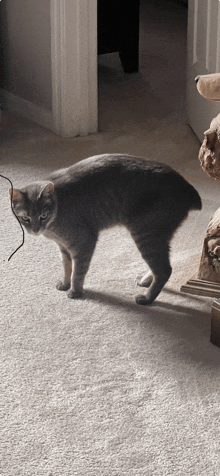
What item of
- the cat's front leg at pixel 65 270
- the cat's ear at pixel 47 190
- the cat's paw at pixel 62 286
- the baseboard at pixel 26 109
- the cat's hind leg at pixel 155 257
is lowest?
the baseboard at pixel 26 109

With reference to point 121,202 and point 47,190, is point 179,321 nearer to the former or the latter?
point 121,202

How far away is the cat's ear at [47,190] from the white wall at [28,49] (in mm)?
1595

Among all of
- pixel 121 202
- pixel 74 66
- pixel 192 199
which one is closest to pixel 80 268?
pixel 121 202

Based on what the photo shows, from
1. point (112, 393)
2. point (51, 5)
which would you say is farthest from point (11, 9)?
point (112, 393)

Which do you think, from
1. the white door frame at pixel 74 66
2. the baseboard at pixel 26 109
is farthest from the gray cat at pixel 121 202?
the baseboard at pixel 26 109

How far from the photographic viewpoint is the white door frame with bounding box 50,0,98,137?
270 cm

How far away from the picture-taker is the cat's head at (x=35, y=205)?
148 cm

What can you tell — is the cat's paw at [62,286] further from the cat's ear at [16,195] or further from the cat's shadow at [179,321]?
the cat's ear at [16,195]

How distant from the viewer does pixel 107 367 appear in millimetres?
1461

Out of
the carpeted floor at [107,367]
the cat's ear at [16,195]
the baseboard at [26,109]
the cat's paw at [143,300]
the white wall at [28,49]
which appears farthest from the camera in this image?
the baseboard at [26,109]

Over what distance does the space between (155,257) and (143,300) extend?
0.17 meters

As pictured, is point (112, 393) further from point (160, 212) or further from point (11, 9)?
point (11, 9)

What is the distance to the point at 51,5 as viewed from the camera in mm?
2725

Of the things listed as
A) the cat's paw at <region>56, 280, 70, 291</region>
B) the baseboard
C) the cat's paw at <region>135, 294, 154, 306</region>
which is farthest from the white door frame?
the cat's paw at <region>135, 294, 154, 306</region>
